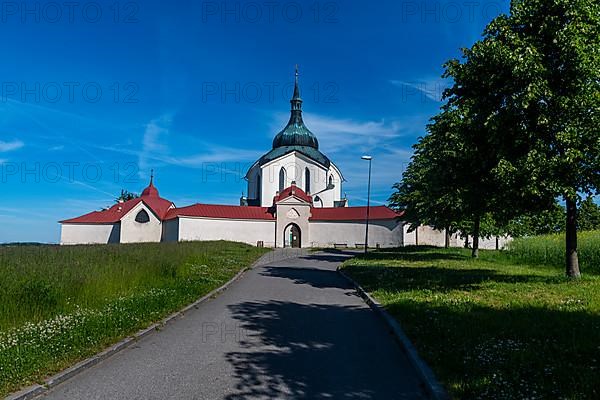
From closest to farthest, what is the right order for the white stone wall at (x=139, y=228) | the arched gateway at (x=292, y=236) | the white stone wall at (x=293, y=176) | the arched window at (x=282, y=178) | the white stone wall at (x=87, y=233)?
the arched gateway at (x=292, y=236), the white stone wall at (x=139, y=228), the white stone wall at (x=87, y=233), the white stone wall at (x=293, y=176), the arched window at (x=282, y=178)

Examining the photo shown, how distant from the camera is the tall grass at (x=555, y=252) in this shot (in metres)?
20.5

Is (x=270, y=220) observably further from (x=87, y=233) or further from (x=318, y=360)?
(x=318, y=360)

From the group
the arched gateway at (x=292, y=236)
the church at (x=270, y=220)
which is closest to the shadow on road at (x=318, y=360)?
the church at (x=270, y=220)

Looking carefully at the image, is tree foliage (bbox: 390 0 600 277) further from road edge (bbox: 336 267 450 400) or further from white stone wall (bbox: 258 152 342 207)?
white stone wall (bbox: 258 152 342 207)

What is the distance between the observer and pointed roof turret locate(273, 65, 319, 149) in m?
67.9

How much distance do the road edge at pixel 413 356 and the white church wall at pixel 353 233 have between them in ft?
127

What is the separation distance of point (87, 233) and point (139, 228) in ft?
27.5

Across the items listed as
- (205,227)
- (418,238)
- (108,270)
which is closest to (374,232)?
(418,238)

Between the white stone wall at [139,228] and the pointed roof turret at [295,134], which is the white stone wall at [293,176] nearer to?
the pointed roof turret at [295,134]

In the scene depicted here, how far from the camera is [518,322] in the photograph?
8078 millimetres

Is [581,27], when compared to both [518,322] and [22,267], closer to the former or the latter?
[518,322]

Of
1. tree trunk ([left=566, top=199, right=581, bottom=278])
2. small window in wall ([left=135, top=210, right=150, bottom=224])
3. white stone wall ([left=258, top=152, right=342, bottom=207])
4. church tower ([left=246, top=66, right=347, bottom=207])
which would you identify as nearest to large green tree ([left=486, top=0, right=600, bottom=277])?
tree trunk ([left=566, top=199, right=581, bottom=278])

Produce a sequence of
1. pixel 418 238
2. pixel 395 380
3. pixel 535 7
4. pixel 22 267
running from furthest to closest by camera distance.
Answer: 1. pixel 418 238
2. pixel 535 7
3. pixel 22 267
4. pixel 395 380

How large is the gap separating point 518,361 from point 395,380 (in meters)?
1.54
